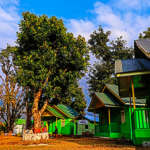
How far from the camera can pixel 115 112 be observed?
873 inches

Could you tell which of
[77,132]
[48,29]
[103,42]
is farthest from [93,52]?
[48,29]

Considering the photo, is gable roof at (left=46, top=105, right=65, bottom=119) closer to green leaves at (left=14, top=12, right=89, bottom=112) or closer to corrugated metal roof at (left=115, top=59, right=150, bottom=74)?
green leaves at (left=14, top=12, right=89, bottom=112)

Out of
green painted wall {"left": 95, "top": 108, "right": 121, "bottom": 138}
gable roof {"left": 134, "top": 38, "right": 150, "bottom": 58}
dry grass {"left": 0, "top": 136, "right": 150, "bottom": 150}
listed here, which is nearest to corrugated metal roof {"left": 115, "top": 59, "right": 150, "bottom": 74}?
gable roof {"left": 134, "top": 38, "right": 150, "bottom": 58}

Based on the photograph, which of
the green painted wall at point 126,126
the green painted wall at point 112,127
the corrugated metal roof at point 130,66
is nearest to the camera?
the corrugated metal roof at point 130,66

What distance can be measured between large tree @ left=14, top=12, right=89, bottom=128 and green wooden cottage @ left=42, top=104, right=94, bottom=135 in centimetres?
1066

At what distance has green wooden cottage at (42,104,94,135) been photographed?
3114 centimetres

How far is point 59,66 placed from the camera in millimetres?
21766

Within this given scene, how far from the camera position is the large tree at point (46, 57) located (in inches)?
762

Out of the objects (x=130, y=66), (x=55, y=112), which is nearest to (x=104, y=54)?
(x=55, y=112)

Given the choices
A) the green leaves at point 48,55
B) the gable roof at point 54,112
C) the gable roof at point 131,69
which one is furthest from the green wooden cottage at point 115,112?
the gable roof at point 131,69

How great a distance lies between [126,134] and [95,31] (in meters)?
27.2

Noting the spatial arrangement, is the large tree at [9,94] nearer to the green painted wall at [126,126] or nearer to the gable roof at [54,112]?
the gable roof at [54,112]

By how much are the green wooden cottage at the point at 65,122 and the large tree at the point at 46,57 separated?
1066 centimetres

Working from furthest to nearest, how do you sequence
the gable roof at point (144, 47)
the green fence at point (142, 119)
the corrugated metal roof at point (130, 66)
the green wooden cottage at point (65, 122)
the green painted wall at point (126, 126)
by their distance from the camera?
the green wooden cottage at point (65, 122) < the green painted wall at point (126, 126) < the gable roof at point (144, 47) < the corrugated metal roof at point (130, 66) < the green fence at point (142, 119)
